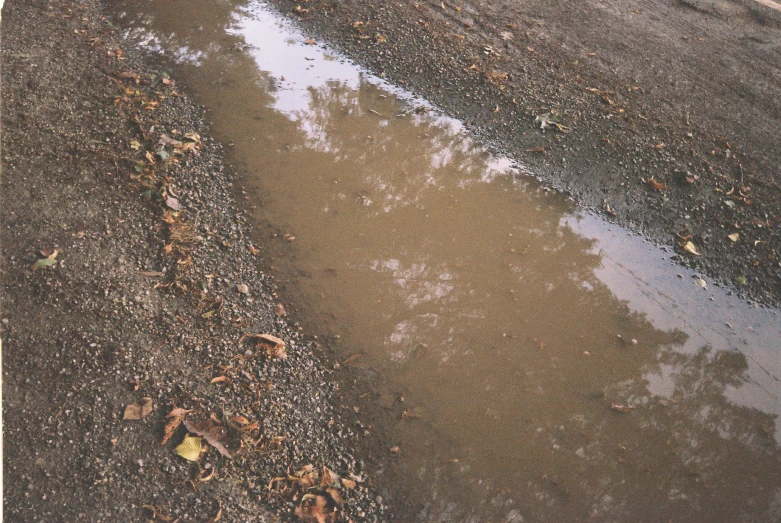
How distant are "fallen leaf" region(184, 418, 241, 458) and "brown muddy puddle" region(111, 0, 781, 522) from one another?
79 centimetres

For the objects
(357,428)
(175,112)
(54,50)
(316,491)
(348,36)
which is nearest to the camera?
(316,491)

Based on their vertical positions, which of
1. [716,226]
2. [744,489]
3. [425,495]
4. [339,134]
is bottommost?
[425,495]

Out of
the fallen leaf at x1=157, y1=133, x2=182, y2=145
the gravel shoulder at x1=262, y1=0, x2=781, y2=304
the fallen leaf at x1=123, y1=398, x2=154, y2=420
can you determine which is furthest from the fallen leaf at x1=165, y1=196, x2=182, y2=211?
the gravel shoulder at x1=262, y1=0, x2=781, y2=304

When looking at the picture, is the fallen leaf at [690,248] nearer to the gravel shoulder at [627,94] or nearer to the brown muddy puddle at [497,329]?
the gravel shoulder at [627,94]

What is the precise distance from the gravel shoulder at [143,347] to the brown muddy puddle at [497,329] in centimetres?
32

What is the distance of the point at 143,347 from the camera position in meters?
3.39

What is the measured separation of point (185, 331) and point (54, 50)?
396 cm

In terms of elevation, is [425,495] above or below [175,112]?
below

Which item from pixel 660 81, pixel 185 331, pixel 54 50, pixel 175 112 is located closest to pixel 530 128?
pixel 660 81

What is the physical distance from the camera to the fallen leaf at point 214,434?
120 inches

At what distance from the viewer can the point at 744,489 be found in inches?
134

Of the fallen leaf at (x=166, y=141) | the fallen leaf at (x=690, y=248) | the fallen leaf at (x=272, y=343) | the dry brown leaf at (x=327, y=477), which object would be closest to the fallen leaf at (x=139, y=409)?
the fallen leaf at (x=272, y=343)

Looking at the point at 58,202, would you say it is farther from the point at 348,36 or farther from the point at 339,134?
the point at 348,36

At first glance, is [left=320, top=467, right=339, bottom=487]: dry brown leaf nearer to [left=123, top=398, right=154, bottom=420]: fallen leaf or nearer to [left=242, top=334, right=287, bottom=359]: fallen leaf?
[left=242, top=334, right=287, bottom=359]: fallen leaf
